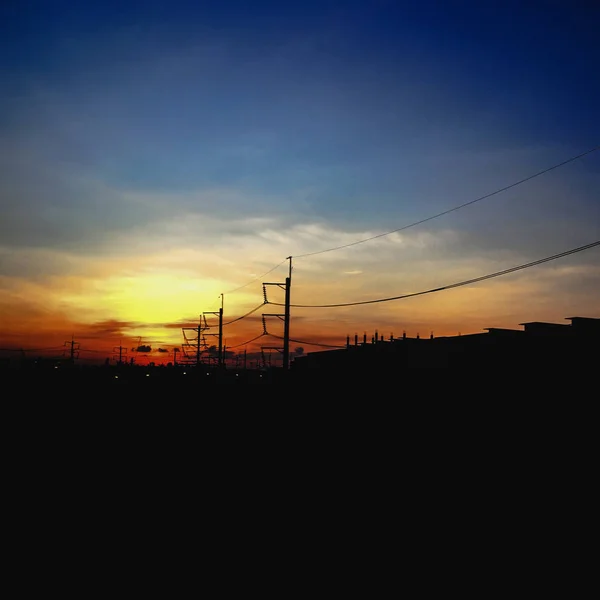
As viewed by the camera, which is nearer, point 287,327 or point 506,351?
point 506,351

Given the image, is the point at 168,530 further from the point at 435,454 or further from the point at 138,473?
the point at 435,454

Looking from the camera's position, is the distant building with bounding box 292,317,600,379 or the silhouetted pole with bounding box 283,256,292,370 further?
the silhouetted pole with bounding box 283,256,292,370

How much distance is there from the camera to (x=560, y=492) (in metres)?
12.6

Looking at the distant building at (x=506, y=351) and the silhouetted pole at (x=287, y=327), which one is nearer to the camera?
the distant building at (x=506, y=351)

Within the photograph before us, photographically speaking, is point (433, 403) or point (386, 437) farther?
point (433, 403)

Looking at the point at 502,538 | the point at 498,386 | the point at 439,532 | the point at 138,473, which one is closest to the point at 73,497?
the point at 138,473

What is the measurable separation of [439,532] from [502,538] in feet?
4.27

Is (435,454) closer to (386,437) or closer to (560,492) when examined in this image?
(386,437)

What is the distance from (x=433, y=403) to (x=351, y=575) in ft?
43.1

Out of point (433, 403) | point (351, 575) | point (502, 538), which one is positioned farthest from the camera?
point (433, 403)

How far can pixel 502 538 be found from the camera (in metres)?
10.6

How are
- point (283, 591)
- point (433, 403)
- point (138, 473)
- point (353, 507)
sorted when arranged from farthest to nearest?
point (433, 403)
point (138, 473)
point (353, 507)
point (283, 591)

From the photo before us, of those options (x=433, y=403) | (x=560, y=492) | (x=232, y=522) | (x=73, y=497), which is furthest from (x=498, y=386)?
(x=73, y=497)

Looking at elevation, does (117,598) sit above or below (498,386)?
below
